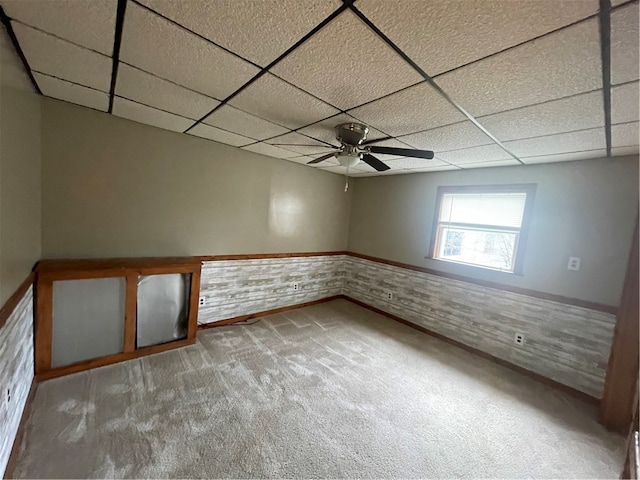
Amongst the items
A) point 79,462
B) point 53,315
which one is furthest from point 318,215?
point 79,462

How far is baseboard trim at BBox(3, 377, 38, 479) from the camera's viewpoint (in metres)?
1.37

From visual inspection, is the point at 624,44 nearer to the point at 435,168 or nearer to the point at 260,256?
the point at 435,168

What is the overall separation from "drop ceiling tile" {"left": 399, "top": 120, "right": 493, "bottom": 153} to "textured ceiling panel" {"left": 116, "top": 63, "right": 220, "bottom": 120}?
5.48 feet

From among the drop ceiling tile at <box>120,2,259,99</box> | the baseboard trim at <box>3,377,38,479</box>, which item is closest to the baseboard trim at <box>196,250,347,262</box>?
the baseboard trim at <box>3,377,38,479</box>

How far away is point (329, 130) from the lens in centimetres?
223

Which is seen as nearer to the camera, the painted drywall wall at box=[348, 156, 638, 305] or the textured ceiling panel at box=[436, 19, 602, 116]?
the textured ceiling panel at box=[436, 19, 602, 116]

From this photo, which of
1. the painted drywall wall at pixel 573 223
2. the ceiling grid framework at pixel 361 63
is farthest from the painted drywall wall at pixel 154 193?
the painted drywall wall at pixel 573 223

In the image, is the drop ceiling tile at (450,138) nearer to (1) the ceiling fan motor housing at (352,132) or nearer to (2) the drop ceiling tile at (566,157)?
(1) the ceiling fan motor housing at (352,132)

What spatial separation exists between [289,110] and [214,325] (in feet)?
8.92

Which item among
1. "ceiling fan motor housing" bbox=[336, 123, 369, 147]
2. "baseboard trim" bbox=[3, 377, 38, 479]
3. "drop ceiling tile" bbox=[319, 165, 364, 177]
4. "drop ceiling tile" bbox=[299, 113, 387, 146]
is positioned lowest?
"baseboard trim" bbox=[3, 377, 38, 479]

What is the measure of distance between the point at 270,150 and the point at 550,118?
8.61 feet

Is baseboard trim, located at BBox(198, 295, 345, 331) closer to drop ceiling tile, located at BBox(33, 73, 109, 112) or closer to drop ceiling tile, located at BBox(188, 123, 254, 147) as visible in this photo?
drop ceiling tile, located at BBox(188, 123, 254, 147)

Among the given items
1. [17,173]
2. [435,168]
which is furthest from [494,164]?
[17,173]

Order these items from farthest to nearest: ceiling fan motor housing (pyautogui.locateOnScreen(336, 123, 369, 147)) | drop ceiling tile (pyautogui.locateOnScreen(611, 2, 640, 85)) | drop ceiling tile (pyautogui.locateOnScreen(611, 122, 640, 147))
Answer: ceiling fan motor housing (pyautogui.locateOnScreen(336, 123, 369, 147))
drop ceiling tile (pyautogui.locateOnScreen(611, 122, 640, 147))
drop ceiling tile (pyautogui.locateOnScreen(611, 2, 640, 85))
